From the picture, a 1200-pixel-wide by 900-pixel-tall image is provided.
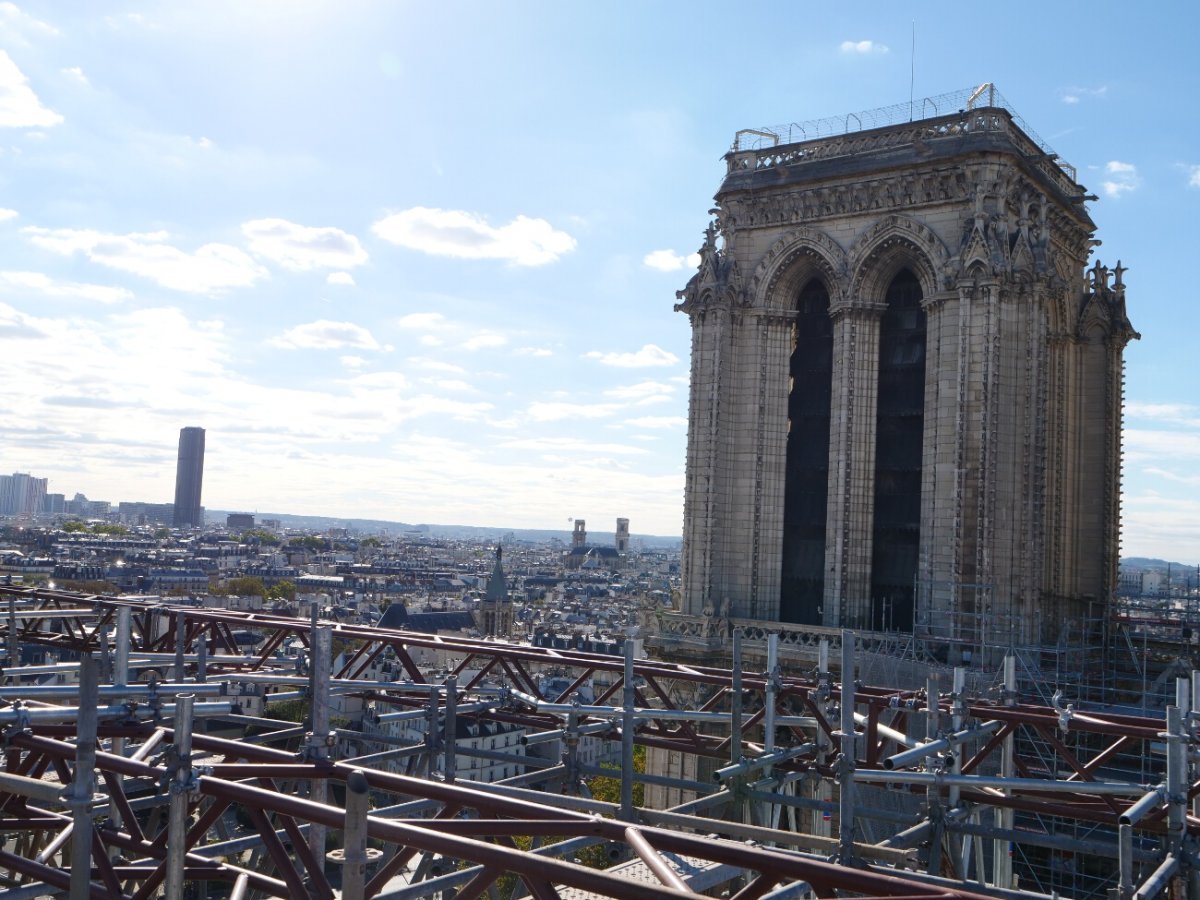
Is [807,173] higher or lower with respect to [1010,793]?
higher

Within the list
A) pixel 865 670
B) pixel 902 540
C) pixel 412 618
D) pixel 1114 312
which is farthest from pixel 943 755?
pixel 412 618

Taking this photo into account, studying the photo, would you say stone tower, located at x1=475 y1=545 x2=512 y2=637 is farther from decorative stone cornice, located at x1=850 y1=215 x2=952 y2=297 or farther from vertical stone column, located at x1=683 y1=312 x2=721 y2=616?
decorative stone cornice, located at x1=850 y1=215 x2=952 y2=297

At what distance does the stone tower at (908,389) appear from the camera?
1110 inches

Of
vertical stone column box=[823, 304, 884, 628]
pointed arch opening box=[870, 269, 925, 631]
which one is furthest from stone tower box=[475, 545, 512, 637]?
vertical stone column box=[823, 304, 884, 628]

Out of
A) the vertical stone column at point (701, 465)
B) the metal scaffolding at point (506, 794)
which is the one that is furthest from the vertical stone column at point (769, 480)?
the metal scaffolding at point (506, 794)

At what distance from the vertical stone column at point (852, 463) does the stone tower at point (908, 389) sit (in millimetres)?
59

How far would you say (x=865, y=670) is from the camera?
2739 centimetres

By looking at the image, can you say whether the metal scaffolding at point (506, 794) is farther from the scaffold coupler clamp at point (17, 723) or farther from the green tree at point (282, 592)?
the green tree at point (282, 592)

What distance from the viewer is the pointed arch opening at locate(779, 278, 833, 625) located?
107 feet

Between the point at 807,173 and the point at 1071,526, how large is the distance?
1283 cm

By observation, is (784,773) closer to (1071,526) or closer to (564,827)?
(564,827)

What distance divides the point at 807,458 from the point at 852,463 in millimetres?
2171

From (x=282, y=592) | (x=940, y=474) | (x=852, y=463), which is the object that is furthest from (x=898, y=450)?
(x=282, y=592)

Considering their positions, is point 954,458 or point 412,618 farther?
point 412,618
